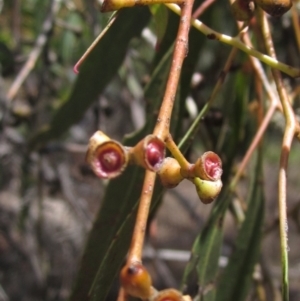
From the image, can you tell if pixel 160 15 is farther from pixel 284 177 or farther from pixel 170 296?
pixel 170 296

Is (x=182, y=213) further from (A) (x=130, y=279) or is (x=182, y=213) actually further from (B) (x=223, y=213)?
(A) (x=130, y=279)

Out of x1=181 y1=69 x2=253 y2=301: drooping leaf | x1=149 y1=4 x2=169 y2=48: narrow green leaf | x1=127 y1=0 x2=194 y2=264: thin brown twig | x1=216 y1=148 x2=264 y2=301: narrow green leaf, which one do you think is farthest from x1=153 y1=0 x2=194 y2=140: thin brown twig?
x1=216 y1=148 x2=264 y2=301: narrow green leaf

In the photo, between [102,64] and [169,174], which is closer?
[169,174]

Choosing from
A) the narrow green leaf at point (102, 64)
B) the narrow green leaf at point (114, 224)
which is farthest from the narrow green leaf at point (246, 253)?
the narrow green leaf at point (102, 64)

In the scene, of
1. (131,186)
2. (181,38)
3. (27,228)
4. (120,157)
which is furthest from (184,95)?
(27,228)

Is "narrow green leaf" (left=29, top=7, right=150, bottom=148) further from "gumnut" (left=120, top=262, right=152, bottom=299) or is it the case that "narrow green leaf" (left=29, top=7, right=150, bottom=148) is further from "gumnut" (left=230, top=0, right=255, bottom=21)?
"gumnut" (left=120, top=262, right=152, bottom=299)

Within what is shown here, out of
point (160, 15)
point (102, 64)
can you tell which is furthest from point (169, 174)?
point (102, 64)

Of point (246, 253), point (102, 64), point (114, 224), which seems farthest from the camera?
point (102, 64)
